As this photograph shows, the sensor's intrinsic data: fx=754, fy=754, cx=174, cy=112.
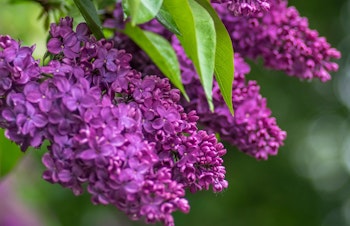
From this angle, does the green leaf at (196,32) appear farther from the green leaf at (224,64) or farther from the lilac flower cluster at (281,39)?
the lilac flower cluster at (281,39)

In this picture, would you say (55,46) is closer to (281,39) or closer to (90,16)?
(90,16)

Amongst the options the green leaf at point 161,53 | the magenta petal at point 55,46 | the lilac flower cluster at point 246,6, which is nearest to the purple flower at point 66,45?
the magenta petal at point 55,46

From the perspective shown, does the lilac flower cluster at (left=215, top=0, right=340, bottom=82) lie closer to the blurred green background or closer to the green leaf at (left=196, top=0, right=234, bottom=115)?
the green leaf at (left=196, top=0, right=234, bottom=115)

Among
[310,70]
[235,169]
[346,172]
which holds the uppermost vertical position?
[310,70]

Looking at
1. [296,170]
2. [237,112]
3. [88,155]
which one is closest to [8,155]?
[237,112]

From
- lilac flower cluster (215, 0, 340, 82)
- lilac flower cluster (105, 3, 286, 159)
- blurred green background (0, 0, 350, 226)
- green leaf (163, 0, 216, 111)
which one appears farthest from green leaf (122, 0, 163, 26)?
blurred green background (0, 0, 350, 226)

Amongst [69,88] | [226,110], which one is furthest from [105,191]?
[226,110]

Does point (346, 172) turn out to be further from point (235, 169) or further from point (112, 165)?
point (112, 165)
